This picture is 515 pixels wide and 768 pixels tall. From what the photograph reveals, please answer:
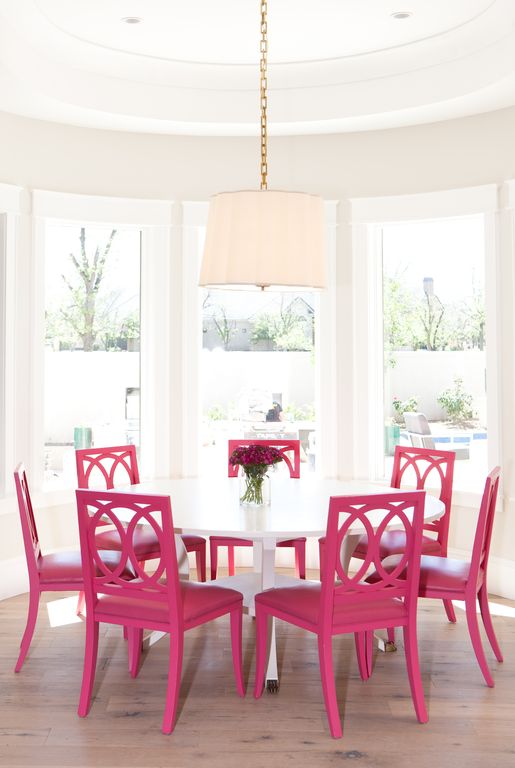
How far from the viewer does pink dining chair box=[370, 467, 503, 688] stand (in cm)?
316

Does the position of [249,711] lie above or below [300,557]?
below

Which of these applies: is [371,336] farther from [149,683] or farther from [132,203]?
[149,683]

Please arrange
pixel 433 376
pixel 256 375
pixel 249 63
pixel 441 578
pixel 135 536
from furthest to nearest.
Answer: pixel 256 375
pixel 433 376
pixel 249 63
pixel 135 536
pixel 441 578

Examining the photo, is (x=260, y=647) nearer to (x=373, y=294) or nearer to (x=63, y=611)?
(x=63, y=611)

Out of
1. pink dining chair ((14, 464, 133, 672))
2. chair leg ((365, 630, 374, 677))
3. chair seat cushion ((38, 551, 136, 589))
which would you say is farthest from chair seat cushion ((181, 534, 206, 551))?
chair leg ((365, 630, 374, 677))

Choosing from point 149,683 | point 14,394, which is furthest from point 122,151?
point 149,683

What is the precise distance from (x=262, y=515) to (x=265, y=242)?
1170mm

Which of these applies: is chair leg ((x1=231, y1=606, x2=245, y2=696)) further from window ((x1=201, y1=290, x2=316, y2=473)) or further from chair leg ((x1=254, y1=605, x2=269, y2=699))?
window ((x1=201, y1=290, x2=316, y2=473))

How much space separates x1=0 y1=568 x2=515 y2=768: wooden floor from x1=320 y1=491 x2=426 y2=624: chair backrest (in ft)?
1.57

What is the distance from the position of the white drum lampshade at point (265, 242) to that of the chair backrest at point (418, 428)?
2.17 meters

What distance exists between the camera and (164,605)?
2.86 meters

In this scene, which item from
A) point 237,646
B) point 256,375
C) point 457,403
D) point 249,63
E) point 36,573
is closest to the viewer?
point 237,646

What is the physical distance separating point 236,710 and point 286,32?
339cm

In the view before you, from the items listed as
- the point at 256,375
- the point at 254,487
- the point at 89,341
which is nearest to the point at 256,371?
the point at 256,375
